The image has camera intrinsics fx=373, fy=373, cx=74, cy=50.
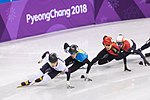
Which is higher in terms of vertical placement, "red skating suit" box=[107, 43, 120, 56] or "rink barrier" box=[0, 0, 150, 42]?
"rink barrier" box=[0, 0, 150, 42]

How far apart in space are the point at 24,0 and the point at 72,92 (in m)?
5.96

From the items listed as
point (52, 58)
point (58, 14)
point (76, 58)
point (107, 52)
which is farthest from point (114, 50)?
point (58, 14)

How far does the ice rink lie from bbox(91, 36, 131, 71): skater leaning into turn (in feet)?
0.67

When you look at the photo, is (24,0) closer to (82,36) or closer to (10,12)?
(10,12)

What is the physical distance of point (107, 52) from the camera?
8.17 m

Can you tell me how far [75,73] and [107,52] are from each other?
0.84 metres

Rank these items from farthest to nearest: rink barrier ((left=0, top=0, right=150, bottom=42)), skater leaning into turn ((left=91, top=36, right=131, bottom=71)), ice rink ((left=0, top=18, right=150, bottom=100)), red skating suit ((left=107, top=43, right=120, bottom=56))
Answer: rink barrier ((left=0, top=0, right=150, bottom=42))
red skating suit ((left=107, top=43, right=120, bottom=56))
skater leaning into turn ((left=91, top=36, right=131, bottom=71))
ice rink ((left=0, top=18, right=150, bottom=100))

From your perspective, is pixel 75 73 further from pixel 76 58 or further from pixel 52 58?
pixel 52 58

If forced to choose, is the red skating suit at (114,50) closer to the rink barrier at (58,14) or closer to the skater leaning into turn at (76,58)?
the skater leaning into turn at (76,58)

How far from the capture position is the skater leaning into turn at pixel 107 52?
25.3 feet

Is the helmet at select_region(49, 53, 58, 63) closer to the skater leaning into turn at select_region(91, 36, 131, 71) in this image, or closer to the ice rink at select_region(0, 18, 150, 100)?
the ice rink at select_region(0, 18, 150, 100)

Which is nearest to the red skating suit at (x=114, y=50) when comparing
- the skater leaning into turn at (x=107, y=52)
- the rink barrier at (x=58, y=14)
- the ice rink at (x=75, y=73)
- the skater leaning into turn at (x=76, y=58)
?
the skater leaning into turn at (x=107, y=52)

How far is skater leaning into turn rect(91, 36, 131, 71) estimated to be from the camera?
772 centimetres

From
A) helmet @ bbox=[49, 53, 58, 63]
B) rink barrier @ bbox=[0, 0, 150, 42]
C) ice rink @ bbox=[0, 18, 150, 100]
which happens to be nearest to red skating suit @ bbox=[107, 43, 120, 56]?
ice rink @ bbox=[0, 18, 150, 100]
